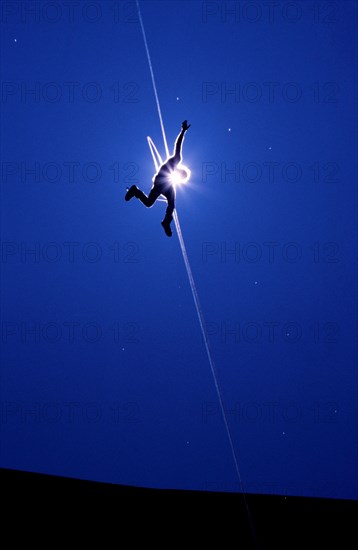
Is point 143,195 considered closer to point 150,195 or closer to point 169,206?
point 150,195

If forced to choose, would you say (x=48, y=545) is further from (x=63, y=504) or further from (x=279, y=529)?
(x=279, y=529)

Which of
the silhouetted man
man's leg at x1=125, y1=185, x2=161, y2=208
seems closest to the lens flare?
the silhouetted man

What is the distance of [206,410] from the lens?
161 inches

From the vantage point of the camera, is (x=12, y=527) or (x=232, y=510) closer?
(x=12, y=527)

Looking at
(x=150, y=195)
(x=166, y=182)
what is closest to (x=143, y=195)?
(x=150, y=195)

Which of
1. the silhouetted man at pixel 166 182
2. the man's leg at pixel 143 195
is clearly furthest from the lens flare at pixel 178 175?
the man's leg at pixel 143 195

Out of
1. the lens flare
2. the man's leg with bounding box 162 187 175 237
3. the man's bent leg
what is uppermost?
the lens flare

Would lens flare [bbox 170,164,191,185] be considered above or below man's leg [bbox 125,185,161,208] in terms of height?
above

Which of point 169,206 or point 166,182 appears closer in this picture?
point 166,182

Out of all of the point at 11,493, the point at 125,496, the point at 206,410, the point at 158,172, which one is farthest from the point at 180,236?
the point at 11,493

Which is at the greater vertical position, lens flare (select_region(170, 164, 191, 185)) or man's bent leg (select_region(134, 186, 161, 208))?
lens flare (select_region(170, 164, 191, 185))

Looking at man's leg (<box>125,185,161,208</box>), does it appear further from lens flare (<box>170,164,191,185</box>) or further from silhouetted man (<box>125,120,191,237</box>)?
lens flare (<box>170,164,191,185</box>)

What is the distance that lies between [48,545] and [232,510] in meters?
1.36

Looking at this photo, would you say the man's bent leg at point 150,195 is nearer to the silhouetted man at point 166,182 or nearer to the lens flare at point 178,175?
the silhouetted man at point 166,182
